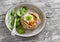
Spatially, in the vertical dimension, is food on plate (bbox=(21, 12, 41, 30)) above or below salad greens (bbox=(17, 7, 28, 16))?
below

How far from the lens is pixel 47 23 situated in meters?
1.02

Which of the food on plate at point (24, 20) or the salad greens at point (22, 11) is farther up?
the salad greens at point (22, 11)

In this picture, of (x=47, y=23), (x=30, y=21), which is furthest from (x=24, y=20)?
(x=47, y=23)

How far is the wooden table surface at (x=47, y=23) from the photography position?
38.1 inches

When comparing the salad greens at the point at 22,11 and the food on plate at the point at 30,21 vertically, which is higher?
the salad greens at the point at 22,11

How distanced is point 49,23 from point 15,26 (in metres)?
0.20

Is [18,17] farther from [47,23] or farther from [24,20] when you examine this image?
[47,23]

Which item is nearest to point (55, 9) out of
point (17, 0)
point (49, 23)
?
point (49, 23)

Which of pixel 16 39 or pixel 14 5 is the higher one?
pixel 14 5

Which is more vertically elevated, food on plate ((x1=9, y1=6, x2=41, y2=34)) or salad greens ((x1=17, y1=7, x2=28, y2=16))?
salad greens ((x1=17, y1=7, x2=28, y2=16))

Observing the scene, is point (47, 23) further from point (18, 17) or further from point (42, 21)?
point (18, 17)

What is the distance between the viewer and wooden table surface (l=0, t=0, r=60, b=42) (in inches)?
38.1

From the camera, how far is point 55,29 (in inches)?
39.5

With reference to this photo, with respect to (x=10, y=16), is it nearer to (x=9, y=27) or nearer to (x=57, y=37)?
(x=9, y=27)
